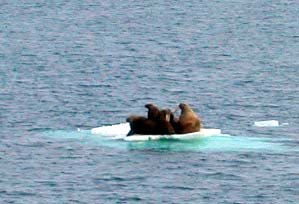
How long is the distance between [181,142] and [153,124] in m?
1.79

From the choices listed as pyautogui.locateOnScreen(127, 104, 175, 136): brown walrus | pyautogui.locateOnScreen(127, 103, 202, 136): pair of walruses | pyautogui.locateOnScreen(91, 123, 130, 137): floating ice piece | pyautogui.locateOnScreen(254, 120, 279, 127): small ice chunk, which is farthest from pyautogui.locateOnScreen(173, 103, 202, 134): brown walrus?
pyautogui.locateOnScreen(254, 120, 279, 127): small ice chunk

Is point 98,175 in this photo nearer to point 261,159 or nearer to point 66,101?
point 261,159

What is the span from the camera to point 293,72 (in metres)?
142

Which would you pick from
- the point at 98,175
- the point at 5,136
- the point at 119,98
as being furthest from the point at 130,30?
the point at 98,175

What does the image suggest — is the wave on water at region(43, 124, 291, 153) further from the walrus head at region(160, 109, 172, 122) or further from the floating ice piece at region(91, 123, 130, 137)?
the walrus head at region(160, 109, 172, 122)

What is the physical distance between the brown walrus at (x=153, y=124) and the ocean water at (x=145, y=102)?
719 millimetres

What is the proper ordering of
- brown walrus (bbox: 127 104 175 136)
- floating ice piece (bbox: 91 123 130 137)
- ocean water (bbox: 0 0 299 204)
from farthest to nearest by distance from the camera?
floating ice piece (bbox: 91 123 130 137)
brown walrus (bbox: 127 104 175 136)
ocean water (bbox: 0 0 299 204)

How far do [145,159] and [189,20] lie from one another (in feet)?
281

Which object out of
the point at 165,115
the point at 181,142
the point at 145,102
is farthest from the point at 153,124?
the point at 145,102

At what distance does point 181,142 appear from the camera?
348ft

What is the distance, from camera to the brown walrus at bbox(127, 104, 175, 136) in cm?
10612

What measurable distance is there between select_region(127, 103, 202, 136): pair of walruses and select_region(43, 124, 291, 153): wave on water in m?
0.55

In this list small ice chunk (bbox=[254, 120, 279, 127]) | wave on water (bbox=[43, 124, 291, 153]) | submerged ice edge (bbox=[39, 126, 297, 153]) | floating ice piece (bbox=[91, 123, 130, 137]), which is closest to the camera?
submerged ice edge (bbox=[39, 126, 297, 153])

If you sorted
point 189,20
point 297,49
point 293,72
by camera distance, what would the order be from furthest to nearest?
point 189,20
point 297,49
point 293,72
